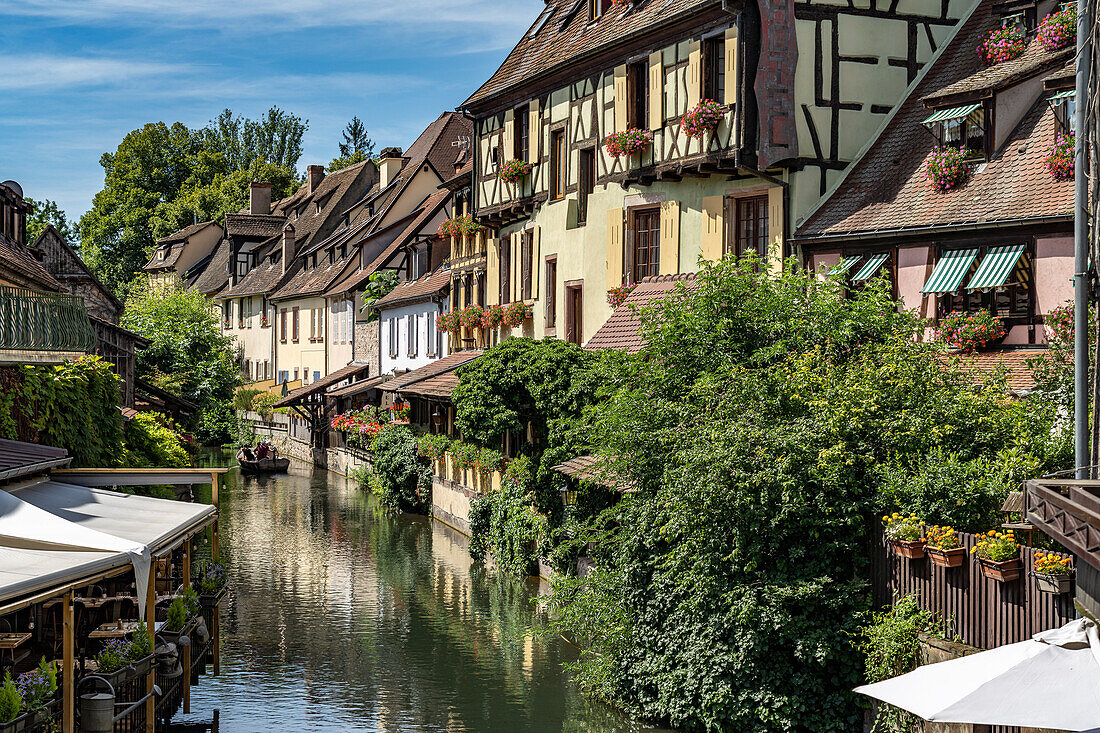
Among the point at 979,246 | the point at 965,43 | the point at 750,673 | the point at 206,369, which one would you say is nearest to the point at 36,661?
the point at 750,673

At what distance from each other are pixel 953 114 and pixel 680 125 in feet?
16.2

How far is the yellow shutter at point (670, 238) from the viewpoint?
2205 cm

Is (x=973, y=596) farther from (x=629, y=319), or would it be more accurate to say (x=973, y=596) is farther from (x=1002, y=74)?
(x=629, y=319)

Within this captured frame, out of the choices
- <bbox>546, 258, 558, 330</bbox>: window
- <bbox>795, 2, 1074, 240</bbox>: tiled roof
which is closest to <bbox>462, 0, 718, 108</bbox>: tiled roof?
<bbox>795, 2, 1074, 240</bbox>: tiled roof

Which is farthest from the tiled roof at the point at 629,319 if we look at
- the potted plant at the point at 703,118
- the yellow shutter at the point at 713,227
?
the potted plant at the point at 703,118

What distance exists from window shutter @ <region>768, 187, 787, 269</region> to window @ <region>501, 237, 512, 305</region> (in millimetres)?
9954

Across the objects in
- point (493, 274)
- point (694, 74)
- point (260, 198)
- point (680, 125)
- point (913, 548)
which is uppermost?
point (260, 198)

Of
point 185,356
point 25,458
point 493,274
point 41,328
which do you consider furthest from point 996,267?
point 185,356

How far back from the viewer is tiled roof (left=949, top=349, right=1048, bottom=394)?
15.4 m

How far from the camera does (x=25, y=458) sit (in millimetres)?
13609

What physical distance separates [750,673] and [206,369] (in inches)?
1554

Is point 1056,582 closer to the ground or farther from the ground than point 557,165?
closer to the ground

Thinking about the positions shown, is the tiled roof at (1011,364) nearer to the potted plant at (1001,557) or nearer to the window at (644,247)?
the potted plant at (1001,557)

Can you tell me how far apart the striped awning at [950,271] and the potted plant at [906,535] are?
6.31m
